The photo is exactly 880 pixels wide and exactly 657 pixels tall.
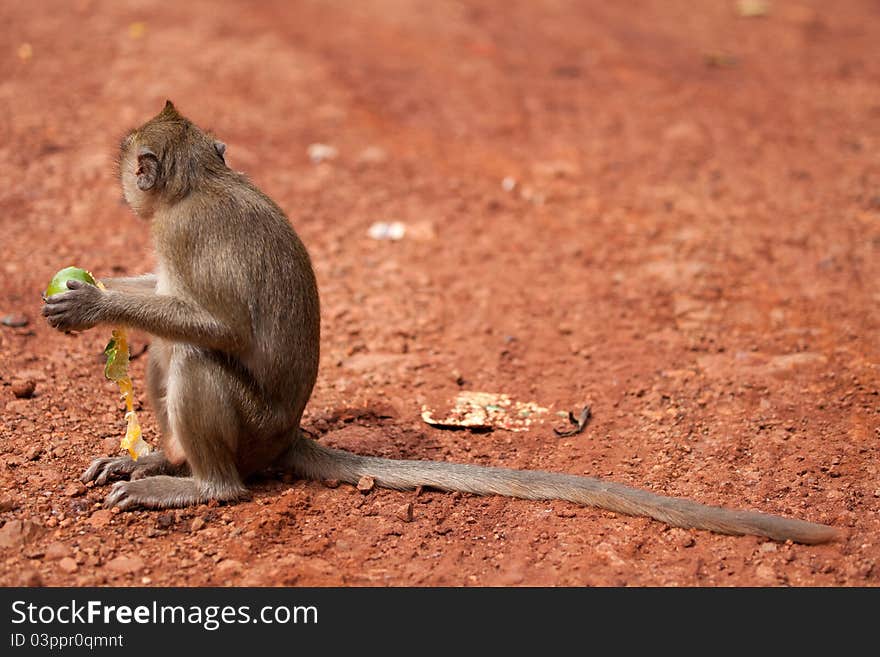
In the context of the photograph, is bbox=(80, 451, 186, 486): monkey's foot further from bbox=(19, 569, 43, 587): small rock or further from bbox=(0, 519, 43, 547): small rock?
bbox=(19, 569, 43, 587): small rock

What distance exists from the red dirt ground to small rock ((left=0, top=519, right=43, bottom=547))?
1cm

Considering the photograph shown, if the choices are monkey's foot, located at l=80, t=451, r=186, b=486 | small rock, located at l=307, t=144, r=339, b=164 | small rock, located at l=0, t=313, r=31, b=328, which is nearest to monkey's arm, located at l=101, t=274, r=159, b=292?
monkey's foot, located at l=80, t=451, r=186, b=486

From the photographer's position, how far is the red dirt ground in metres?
4.74

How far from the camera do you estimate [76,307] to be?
15.4 feet

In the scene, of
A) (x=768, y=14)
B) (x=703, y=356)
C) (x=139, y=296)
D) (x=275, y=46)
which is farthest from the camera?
(x=768, y=14)

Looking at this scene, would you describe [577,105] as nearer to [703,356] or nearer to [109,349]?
[703,356]

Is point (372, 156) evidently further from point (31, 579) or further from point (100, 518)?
point (31, 579)

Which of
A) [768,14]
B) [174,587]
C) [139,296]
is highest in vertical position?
[768,14]

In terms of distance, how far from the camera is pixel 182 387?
15.5ft

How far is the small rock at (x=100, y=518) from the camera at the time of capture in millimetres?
4727

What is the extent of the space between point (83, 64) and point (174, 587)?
7621 mm

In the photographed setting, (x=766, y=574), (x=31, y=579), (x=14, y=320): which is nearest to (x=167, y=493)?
(x=31, y=579)

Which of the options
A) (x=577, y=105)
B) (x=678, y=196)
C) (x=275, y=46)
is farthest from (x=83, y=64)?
(x=678, y=196)

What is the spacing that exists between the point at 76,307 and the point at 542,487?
2399 mm
